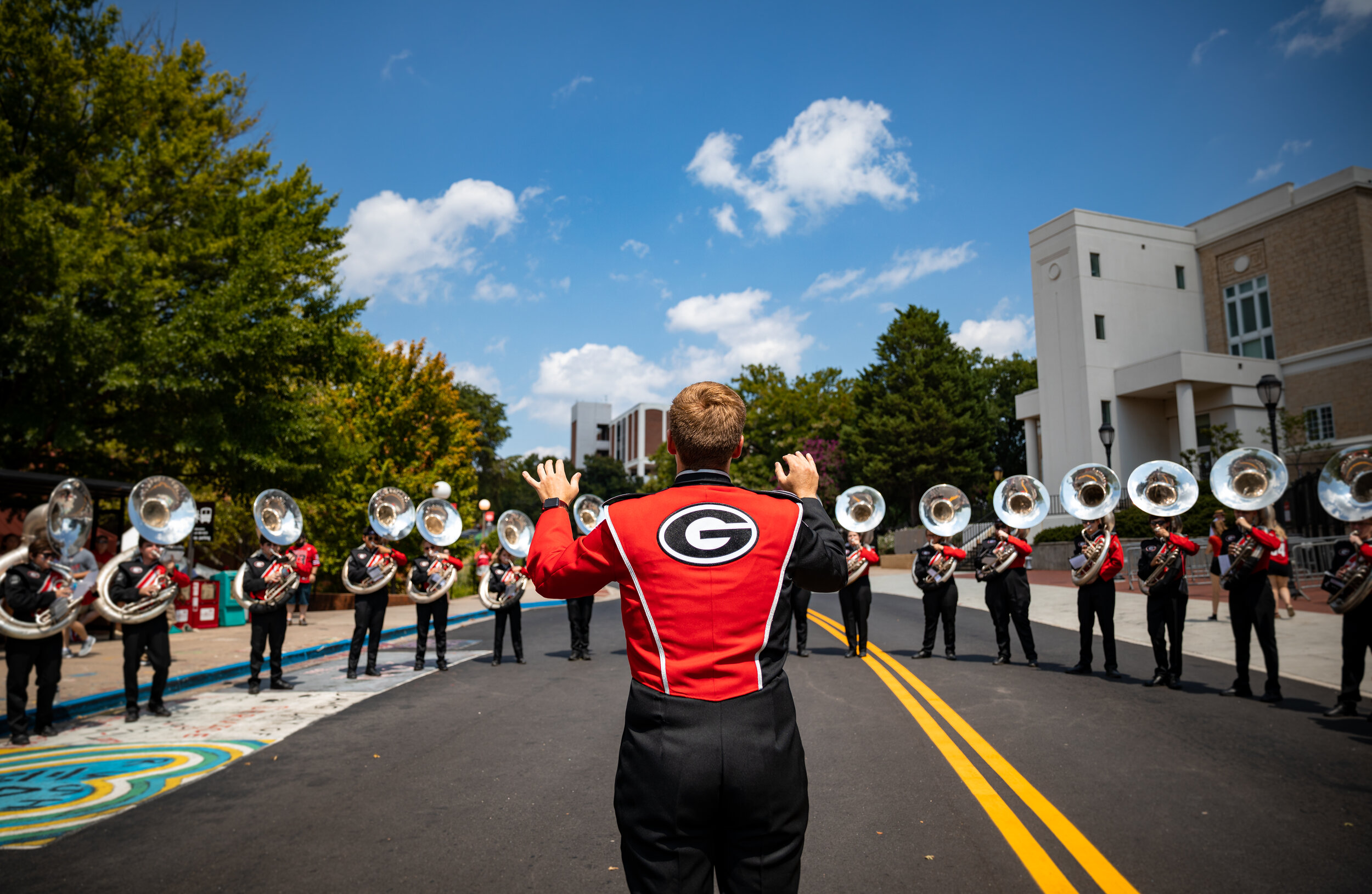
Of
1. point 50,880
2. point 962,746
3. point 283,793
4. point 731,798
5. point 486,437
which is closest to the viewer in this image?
point 731,798

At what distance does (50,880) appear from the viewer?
4262mm

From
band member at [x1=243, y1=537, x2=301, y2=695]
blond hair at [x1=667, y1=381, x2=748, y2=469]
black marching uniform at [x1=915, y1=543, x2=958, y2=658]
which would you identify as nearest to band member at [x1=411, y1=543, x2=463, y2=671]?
band member at [x1=243, y1=537, x2=301, y2=695]

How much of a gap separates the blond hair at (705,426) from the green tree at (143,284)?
16.8 metres

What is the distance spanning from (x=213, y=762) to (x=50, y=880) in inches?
99.2

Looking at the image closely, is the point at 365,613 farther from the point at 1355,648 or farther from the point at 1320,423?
the point at 1320,423

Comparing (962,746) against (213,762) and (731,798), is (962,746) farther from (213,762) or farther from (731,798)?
(213,762)

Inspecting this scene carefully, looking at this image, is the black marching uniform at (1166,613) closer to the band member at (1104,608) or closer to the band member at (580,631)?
the band member at (1104,608)

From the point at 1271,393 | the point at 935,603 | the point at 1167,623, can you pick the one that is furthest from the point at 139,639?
the point at 1271,393

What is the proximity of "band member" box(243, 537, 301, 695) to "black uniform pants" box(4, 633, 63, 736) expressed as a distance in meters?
2.30

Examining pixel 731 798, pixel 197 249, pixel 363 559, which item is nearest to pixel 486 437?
pixel 197 249

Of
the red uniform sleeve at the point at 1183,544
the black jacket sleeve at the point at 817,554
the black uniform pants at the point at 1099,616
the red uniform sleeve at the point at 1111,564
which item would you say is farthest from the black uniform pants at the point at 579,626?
the black jacket sleeve at the point at 817,554

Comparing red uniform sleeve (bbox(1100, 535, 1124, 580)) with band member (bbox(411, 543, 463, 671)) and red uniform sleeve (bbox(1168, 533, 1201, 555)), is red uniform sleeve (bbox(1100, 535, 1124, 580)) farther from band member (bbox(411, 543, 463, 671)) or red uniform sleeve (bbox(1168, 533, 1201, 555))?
band member (bbox(411, 543, 463, 671))

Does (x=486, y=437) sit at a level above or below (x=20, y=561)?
above

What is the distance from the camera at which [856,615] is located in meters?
11.8
